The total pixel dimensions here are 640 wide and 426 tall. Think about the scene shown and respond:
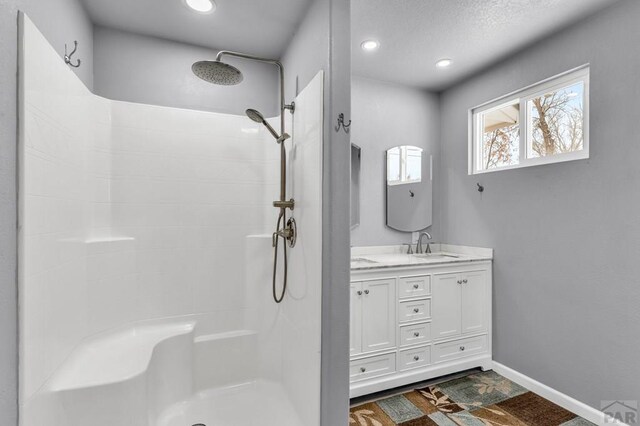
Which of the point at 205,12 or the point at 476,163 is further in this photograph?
the point at 476,163

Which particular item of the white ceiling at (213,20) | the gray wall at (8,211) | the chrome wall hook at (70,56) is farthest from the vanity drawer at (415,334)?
the chrome wall hook at (70,56)

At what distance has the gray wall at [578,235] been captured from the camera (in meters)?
1.83

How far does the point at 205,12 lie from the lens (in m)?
1.85

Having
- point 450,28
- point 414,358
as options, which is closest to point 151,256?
point 414,358

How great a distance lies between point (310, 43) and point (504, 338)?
2774 mm

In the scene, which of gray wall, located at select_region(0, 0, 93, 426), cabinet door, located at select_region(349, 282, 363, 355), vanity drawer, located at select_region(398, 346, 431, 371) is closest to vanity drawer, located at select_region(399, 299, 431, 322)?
vanity drawer, located at select_region(398, 346, 431, 371)

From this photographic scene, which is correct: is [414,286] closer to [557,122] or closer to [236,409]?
[236,409]

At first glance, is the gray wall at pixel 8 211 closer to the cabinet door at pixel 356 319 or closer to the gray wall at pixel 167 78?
the gray wall at pixel 167 78

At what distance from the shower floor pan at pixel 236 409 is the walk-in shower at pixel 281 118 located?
0.65 meters

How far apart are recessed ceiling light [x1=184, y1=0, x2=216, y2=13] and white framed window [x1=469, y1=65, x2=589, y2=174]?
2437 mm

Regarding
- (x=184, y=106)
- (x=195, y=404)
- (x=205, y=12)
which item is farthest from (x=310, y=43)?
(x=195, y=404)

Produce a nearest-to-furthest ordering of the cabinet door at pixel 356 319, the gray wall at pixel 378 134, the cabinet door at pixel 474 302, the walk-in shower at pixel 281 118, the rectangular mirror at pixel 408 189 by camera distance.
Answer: the walk-in shower at pixel 281 118, the cabinet door at pixel 356 319, the cabinet door at pixel 474 302, the gray wall at pixel 378 134, the rectangular mirror at pixel 408 189

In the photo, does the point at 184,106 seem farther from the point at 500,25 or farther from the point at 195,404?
the point at 500,25

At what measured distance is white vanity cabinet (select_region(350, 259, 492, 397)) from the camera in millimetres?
2184
